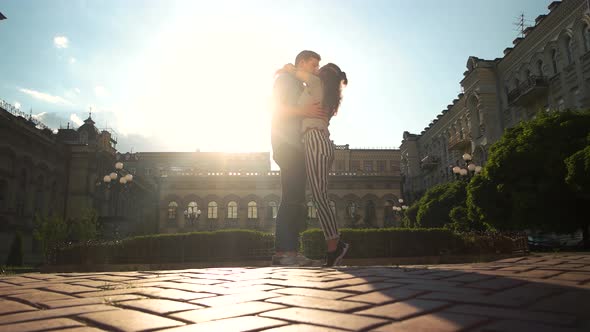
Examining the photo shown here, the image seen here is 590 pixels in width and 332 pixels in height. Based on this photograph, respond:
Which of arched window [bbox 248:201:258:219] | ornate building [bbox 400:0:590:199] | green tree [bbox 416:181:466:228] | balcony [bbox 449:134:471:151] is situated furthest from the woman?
arched window [bbox 248:201:258:219]

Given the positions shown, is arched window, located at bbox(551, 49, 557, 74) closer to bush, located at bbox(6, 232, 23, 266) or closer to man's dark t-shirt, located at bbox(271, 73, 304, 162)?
man's dark t-shirt, located at bbox(271, 73, 304, 162)

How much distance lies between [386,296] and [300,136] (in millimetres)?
3512

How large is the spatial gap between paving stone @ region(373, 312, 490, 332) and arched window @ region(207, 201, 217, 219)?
1679 inches

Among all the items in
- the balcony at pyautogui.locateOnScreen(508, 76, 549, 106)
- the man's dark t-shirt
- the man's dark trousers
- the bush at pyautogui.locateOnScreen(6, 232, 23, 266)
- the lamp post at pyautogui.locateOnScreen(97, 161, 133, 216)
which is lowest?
the bush at pyautogui.locateOnScreen(6, 232, 23, 266)

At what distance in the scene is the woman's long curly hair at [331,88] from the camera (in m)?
5.86

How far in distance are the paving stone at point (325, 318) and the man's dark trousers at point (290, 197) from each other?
3.68 metres

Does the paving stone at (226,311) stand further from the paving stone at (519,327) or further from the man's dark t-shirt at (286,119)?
the man's dark t-shirt at (286,119)

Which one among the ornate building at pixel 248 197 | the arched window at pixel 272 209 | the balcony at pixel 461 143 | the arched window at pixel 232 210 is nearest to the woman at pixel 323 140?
the balcony at pixel 461 143

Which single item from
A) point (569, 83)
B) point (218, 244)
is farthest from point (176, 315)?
point (569, 83)

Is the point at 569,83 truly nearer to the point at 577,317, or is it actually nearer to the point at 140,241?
the point at 140,241

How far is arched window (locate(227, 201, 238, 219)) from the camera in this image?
43719 millimetres

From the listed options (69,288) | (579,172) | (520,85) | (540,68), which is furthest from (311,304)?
(540,68)

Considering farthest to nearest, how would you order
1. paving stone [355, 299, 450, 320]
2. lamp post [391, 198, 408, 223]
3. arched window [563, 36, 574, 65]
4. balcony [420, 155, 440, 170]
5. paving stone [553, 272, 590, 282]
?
balcony [420, 155, 440, 170] → lamp post [391, 198, 408, 223] → arched window [563, 36, 574, 65] → paving stone [553, 272, 590, 282] → paving stone [355, 299, 450, 320]

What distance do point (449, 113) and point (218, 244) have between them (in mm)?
29260
